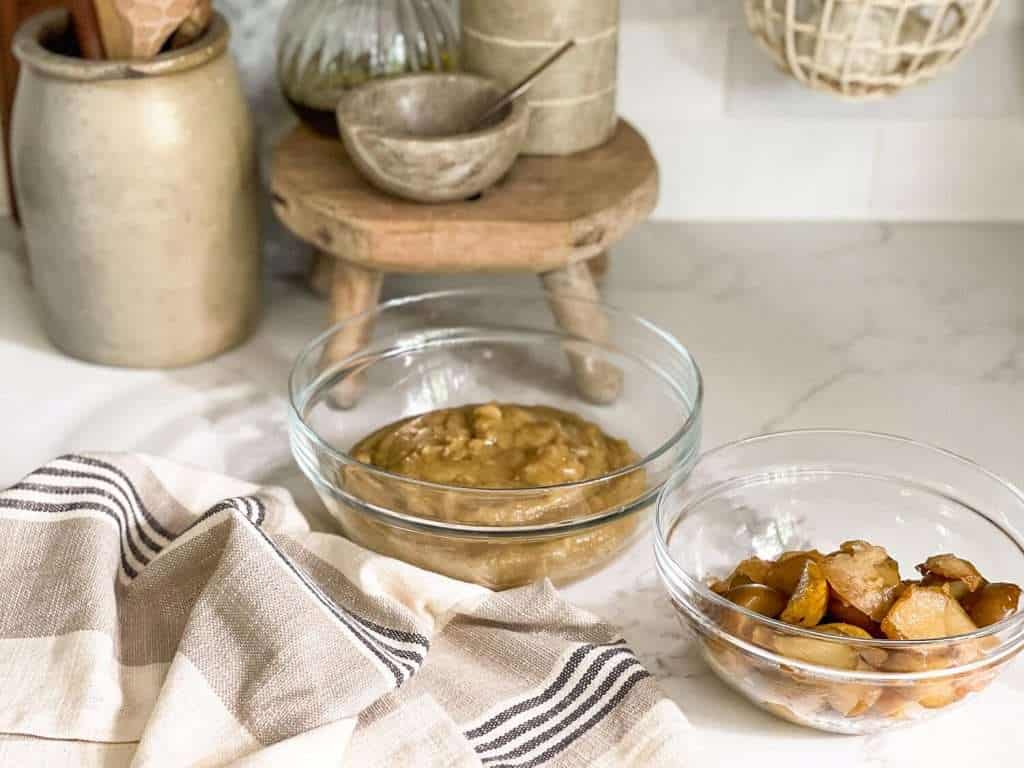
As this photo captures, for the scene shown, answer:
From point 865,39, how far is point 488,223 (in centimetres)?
31

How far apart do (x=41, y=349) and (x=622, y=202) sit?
1.60ft

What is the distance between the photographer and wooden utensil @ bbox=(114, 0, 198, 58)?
103cm

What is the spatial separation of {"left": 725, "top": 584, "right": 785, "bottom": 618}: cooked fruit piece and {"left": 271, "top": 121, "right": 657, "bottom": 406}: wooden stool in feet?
0.99

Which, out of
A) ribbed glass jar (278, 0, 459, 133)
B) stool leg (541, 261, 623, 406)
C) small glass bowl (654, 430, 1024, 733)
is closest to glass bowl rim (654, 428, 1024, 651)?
small glass bowl (654, 430, 1024, 733)

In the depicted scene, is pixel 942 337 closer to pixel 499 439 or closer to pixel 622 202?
pixel 622 202

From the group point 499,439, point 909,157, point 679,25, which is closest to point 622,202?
point 499,439

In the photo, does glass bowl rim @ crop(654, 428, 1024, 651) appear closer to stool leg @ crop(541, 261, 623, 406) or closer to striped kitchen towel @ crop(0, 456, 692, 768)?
striped kitchen towel @ crop(0, 456, 692, 768)

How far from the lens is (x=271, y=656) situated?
2.51ft

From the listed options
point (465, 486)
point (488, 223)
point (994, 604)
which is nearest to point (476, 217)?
point (488, 223)

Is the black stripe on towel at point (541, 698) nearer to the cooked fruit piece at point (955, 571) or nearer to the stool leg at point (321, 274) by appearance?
the cooked fruit piece at point (955, 571)

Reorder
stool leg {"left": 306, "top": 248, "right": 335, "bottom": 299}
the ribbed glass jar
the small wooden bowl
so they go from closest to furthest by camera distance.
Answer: the small wooden bowl < the ribbed glass jar < stool leg {"left": 306, "top": 248, "right": 335, "bottom": 299}

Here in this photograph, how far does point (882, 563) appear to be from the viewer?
0.80m

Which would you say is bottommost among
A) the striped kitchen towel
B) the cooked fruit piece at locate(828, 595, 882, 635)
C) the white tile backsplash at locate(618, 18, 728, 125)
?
the striped kitchen towel

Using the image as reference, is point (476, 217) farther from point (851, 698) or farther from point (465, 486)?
point (851, 698)
